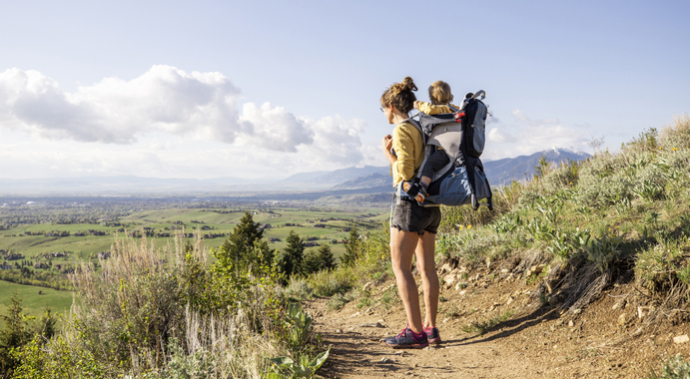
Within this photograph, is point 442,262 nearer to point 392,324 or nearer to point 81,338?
point 392,324

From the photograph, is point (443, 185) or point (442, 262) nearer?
point (443, 185)

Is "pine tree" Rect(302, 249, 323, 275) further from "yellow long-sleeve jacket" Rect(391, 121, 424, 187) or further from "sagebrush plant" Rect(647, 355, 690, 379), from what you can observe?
"sagebrush plant" Rect(647, 355, 690, 379)

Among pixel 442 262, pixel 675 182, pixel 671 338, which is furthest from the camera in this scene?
pixel 442 262

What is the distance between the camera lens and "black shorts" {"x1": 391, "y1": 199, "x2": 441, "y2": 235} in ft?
10.4

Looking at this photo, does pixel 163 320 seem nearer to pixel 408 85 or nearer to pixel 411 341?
pixel 411 341

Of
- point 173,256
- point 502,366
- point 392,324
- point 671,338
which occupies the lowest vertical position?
point 392,324

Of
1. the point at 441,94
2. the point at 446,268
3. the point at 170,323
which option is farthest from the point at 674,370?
the point at 170,323

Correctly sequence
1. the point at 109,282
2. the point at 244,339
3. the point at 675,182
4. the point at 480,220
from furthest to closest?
the point at 480,220
the point at 675,182
the point at 109,282
the point at 244,339

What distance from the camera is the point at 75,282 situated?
4418 mm

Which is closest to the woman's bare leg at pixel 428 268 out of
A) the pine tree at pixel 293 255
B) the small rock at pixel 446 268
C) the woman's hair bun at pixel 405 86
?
the woman's hair bun at pixel 405 86

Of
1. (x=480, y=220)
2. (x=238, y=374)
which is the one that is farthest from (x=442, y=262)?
(x=238, y=374)

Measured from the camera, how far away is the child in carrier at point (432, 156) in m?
3.01

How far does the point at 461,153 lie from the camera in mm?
3029

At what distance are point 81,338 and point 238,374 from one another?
2087mm
